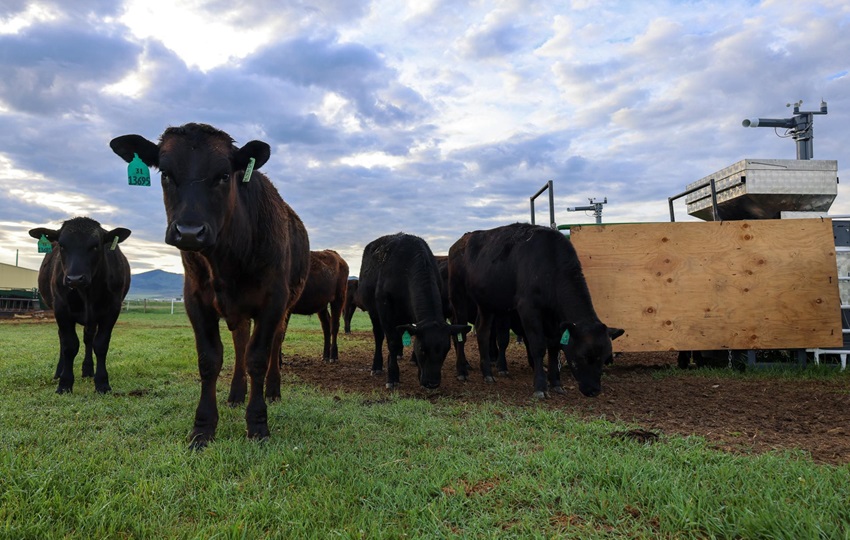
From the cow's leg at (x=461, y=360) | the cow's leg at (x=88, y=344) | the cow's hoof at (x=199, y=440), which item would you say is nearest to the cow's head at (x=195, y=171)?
the cow's hoof at (x=199, y=440)

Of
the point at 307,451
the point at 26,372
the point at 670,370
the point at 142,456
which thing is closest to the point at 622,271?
the point at 670,370

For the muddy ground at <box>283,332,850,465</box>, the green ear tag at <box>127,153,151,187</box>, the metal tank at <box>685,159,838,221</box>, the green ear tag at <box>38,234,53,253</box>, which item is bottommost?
the muddy ground at <box>283,332,850,465</box>

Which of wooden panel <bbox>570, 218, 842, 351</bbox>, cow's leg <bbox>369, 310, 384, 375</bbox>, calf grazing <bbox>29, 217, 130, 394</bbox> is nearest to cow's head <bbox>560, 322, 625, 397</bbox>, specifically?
wooden panel <bbox>570, 218, 842, 351</bbox>

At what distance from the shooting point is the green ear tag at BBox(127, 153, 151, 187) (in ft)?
13.5

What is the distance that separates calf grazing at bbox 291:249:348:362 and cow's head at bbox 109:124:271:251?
605cm

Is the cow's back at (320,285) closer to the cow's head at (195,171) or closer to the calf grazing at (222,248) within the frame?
the calf grazing at (222,248)

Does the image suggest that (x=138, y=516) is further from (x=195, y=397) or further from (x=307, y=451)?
(x=195, y=397)

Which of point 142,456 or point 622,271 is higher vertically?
point 622,271

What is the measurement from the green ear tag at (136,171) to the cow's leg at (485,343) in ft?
17.2

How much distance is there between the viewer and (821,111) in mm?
9898

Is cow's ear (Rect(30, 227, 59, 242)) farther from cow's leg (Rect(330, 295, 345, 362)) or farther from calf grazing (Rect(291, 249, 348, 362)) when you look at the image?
cow's leg (Rect(330, 295, 345, 362))

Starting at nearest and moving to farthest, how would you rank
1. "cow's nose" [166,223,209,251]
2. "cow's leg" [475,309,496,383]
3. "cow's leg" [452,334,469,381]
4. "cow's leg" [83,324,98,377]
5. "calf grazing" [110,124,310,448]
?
"cow's nose" [166,223,209,251], "calf grazing" [110,124,310,448], "cow's leg" [83,324,98,377], "cow's leg" [475,309,496,383], "cow's leg" [452,334,469,381]

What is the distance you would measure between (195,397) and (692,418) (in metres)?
5.37

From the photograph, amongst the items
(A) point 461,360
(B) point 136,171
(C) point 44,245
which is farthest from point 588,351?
(C) point 44,245
